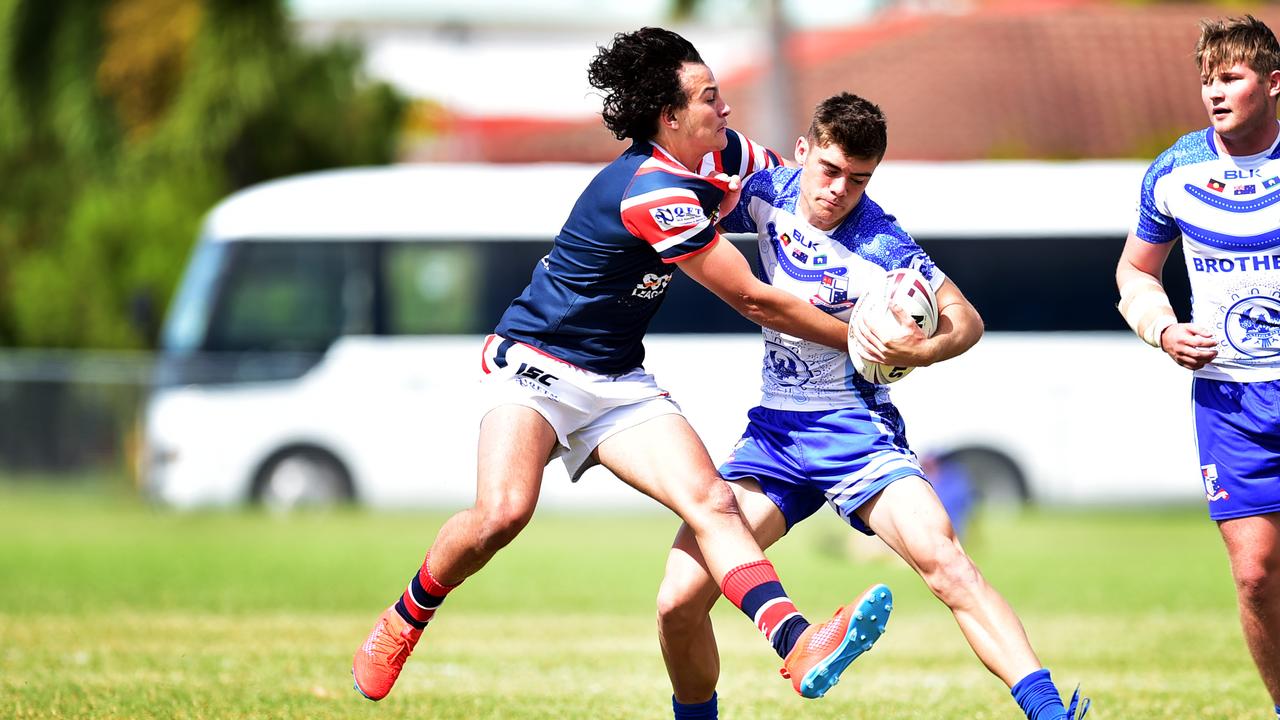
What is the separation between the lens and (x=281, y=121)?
84.7 feet

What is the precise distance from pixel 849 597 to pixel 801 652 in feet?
22.3

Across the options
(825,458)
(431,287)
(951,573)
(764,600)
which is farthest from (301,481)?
(951,573)

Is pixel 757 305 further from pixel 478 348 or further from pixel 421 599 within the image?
pixel 478 348

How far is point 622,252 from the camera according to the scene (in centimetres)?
541

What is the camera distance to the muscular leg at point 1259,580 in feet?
17.3

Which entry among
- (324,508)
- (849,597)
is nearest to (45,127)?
(324,508)

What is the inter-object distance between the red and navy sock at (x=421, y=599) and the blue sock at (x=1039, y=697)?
196cm

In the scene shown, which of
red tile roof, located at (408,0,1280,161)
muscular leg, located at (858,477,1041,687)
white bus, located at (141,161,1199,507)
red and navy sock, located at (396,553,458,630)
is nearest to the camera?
muscular leg, located at (858,477,1041,687)

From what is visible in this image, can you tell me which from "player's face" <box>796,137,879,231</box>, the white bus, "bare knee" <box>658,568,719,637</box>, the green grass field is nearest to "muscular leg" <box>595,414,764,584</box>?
"bare knee" <box>658,568,719,637</box>

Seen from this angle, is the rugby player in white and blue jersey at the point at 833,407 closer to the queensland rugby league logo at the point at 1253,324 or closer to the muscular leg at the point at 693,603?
the muscular leg at the point at 693,603

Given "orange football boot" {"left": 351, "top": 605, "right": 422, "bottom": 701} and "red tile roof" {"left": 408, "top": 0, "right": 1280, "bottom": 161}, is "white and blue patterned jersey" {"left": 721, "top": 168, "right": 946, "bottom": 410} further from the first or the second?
"red tile roof" {"left": 408, "top": 0, "right": 1280, "bottom": 161}

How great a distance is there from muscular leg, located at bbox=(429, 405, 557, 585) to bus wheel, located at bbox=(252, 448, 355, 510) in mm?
12790

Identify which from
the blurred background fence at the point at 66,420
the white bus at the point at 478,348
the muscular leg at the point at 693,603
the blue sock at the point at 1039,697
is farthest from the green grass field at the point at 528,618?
the blue sock at the point at 1039,697

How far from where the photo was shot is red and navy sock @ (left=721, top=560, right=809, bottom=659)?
5.01 m
